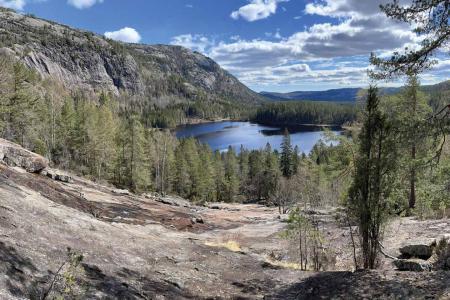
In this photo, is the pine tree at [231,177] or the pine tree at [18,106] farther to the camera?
the pine tree at [231,177]

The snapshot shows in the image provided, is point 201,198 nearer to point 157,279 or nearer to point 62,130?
point 62,130

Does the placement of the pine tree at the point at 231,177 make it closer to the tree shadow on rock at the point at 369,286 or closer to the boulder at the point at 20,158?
the boulder at the point at 20,158

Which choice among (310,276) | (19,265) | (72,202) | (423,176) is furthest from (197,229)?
(19,265)

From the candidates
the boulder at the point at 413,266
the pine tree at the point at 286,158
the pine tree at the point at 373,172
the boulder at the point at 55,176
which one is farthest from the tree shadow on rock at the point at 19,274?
the pine tree at the point at 286,158

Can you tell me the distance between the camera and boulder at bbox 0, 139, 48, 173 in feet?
69.3

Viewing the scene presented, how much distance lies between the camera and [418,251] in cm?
1582

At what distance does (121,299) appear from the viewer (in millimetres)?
8938

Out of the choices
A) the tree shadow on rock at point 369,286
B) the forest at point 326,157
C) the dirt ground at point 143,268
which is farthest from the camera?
the forest at point 326,157

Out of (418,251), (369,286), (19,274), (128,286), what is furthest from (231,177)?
(19,274)

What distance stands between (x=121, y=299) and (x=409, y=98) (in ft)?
81.1

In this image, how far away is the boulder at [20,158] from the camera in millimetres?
21109

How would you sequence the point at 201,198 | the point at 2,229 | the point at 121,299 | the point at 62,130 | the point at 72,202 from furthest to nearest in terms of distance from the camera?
the point at 201,198, the point at 62,130, the point at 72,202, the point at 2,229, the point at 121,299

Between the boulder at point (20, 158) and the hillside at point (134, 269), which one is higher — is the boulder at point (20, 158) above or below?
above

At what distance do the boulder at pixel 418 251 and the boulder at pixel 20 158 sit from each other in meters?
20.0
